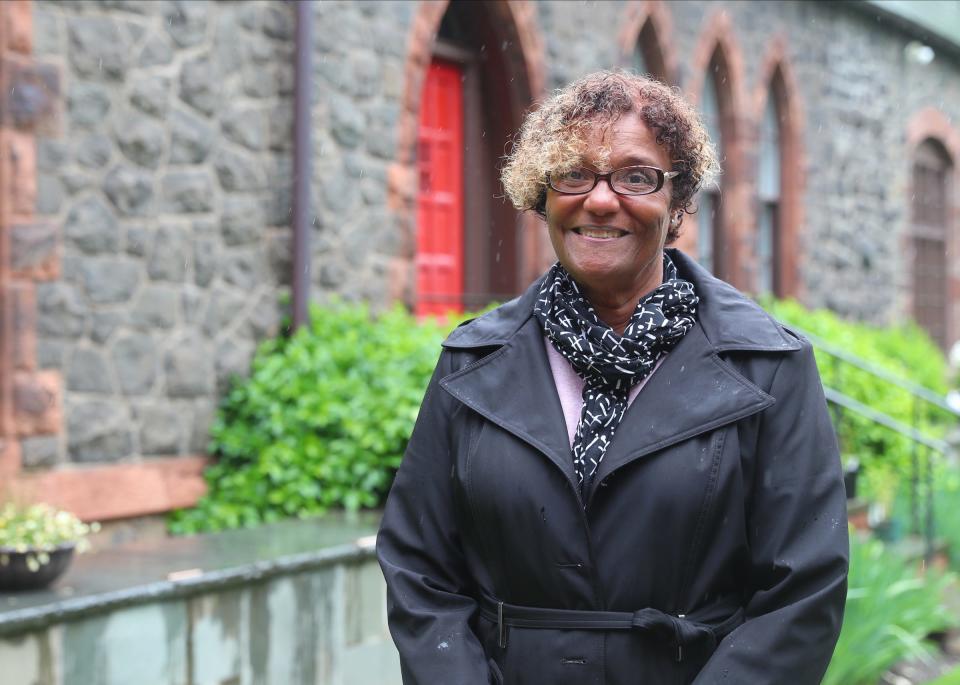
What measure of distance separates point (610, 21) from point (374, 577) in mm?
6190

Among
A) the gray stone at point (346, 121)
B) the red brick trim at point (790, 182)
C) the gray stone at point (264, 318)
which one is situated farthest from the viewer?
the red brick trim at point (790, 182)

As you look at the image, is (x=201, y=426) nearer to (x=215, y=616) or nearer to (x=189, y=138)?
(x=189, y=138)

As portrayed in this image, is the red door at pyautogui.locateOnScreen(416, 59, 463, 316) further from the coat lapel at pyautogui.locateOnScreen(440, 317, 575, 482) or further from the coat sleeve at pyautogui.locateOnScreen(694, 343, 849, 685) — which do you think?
the coat sleeve at pyautogui.locateOnScreen(694, 343, 849, 685)

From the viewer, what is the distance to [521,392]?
2.43 metres

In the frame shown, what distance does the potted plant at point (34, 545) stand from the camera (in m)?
4.25

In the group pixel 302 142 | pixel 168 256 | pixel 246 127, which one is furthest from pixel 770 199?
pixel 168 256

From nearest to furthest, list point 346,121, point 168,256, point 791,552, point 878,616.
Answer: point 791,552 → point 878,616 → point 168,256 → point 346,121

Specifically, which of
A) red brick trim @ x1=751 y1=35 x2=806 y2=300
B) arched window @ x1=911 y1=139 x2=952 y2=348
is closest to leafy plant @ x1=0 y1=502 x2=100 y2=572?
red brick trim @ x1=751 y1=35 x2=806 y2=300

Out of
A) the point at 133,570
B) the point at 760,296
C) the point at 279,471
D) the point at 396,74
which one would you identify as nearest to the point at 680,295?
the point at 133,570

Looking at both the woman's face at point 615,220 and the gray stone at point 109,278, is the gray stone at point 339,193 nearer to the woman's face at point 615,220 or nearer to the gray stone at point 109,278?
the gray stone at point 109,278

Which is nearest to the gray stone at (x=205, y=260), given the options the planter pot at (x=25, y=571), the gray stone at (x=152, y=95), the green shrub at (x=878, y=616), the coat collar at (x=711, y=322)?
the gray stone at (x=152, y=95)

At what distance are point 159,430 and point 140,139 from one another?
1402mm

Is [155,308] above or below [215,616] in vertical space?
above

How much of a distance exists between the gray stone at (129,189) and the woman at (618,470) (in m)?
3.95
